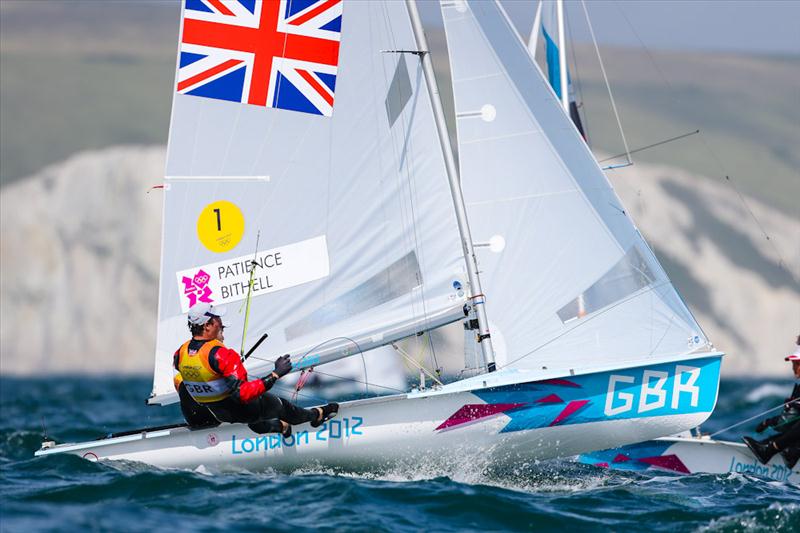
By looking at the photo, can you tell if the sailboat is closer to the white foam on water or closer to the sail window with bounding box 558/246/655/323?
the sail window with bounding box 558/246/655/323

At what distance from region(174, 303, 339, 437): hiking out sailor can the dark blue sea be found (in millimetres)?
461

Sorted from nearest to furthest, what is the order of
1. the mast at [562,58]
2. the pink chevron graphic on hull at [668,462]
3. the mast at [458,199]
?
the mast at [458,199]
the pink chevron graphic on hull at [668,462]
the mast at [562,58]

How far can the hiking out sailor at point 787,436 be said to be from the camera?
10.6m

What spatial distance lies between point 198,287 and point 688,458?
16.4 ft

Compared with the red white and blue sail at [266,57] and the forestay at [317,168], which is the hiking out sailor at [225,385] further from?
the red white and blue sail at [266,57]

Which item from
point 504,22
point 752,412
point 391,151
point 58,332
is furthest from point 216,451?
point 58,332

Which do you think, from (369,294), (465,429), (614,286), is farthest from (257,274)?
(614,286)

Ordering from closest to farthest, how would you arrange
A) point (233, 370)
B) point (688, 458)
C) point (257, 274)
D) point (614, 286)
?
point (233, 370)
point (614, 286)
point (257, 274)
point (688, 458)

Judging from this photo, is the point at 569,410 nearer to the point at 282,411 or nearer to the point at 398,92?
the point at 282,411

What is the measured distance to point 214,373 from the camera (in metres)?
8.90

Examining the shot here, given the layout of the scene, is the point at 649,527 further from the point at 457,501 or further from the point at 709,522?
the point at 457,501

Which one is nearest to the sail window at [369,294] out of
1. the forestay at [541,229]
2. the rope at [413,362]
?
the rope at [413,362]

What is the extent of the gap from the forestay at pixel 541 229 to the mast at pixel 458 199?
339mm

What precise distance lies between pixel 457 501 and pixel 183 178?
151 inches
